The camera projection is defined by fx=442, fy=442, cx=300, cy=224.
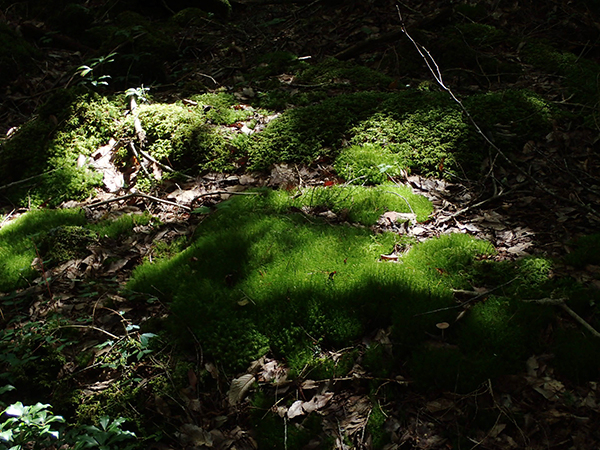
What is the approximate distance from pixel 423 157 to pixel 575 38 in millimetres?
4143


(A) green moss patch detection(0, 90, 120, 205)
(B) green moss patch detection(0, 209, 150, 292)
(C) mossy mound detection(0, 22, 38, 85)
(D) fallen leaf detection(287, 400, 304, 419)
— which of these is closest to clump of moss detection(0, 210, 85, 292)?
(B) green moss patch detection(0, 209, 150, 292)

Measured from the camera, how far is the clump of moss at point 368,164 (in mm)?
4590

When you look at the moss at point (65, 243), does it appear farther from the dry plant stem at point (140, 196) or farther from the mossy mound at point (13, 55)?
the mossy mound at point (13, 55)

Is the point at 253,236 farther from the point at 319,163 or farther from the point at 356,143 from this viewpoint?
the point at 356,143

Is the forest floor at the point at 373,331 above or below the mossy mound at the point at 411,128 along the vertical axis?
below

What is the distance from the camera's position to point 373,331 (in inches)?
125

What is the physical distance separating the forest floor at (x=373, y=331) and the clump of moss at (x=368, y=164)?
147mm

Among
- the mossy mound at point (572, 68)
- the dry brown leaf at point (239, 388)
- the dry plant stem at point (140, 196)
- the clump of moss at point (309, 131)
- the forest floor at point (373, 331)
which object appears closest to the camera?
the forest floor at point (373, 331)

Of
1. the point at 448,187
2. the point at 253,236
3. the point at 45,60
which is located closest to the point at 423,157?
the point at 448,187

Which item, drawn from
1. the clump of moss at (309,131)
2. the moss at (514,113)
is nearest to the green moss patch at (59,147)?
the clump of moss at (309,131)

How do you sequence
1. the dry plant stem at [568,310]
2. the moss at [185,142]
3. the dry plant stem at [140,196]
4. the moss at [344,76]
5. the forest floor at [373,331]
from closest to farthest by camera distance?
the forest floor at [373,331] → the dry plant stem at [568,310] → the dry plant stem at [140,196] → the moss at [185,142] → the moss at [344,76]

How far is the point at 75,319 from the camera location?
11.5 feet

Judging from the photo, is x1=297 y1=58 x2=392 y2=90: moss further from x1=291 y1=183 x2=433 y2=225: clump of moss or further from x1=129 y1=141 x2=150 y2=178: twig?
x1=129 y1=141 x2=150 y2=178: twig

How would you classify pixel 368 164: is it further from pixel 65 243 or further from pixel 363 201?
pixel 65 243
